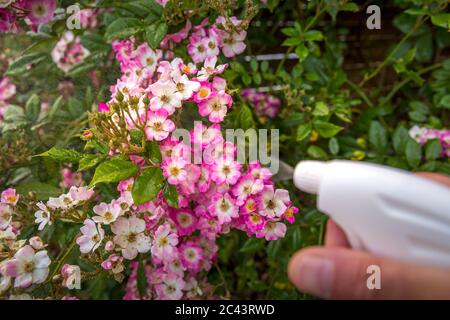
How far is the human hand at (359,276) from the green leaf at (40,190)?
653 millimetres

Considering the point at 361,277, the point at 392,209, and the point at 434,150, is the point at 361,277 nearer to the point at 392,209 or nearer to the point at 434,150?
the point at 392,209

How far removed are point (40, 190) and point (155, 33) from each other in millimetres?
436

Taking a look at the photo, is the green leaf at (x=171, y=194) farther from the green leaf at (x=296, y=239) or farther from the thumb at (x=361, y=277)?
the green leaf at (x=296, y=239)

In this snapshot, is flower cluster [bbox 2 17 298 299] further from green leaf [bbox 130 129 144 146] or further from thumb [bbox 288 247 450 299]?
thumb [bbox 288 247 450 299]

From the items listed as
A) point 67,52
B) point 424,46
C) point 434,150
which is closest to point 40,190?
point 67,52

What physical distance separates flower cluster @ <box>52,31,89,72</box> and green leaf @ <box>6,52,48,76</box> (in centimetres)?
13

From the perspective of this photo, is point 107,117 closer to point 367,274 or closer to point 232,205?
point 232,205

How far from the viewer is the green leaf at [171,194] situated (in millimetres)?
812

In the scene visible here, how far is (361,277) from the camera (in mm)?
526

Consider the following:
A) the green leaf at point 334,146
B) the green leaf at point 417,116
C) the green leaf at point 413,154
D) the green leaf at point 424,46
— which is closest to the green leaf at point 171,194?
the green leaf at point 334,146

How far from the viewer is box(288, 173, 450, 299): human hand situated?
19.8 inches

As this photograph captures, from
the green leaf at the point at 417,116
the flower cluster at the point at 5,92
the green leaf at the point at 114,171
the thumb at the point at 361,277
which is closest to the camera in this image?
the thumb at the point at 361,277

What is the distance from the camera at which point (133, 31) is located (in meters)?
0.99
